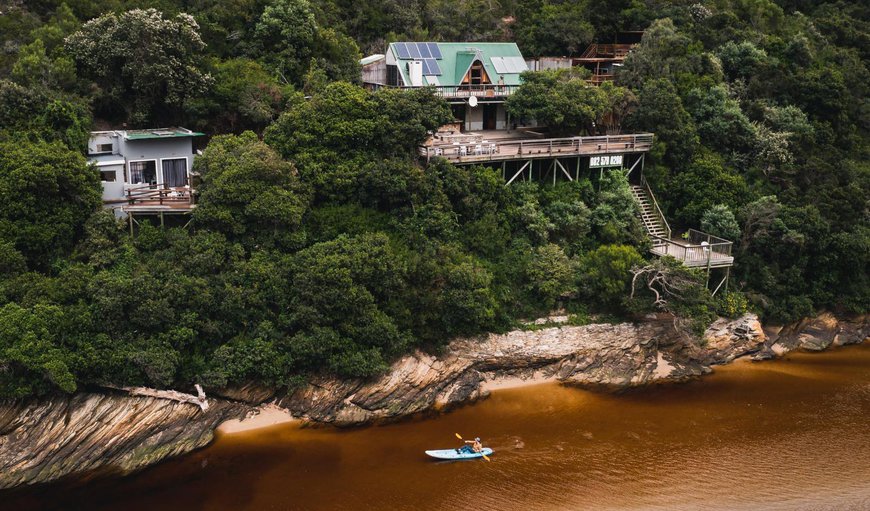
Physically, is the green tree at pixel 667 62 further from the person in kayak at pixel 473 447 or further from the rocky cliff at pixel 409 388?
the person in kayak at pixel 473 447

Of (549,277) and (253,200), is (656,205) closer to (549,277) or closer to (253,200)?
(549,277)

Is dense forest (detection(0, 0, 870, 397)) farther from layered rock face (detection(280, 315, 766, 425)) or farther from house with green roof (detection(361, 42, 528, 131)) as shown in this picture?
house with green roof (detection(361, 42, 528, 131))

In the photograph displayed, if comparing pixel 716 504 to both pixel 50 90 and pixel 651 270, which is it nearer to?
pixel 651 270

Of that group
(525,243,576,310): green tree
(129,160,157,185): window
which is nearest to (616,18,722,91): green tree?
(525,243,576,310): green tree

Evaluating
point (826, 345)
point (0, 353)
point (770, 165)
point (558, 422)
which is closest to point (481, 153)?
point (558, 422)

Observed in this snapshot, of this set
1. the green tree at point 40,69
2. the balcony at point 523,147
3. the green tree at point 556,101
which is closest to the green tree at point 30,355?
the green tree at point 40,69

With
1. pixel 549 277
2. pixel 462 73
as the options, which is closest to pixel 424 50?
pixel 462 73
